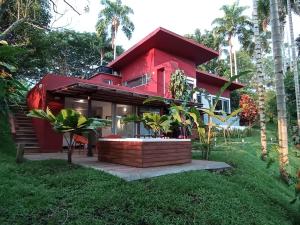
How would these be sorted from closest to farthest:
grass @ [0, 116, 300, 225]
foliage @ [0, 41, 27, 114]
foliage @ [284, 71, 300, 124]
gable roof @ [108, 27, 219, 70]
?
foliage @ [0, 41, 27, 114]
grass @ [0, 116, 300, 225]
gable roof @ [108, 27, 219, 70]
foliage @ [284, 71, 300, 124]

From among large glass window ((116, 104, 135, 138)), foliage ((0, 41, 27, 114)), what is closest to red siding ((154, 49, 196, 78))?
large glass window ((116, 104, 135, 138))

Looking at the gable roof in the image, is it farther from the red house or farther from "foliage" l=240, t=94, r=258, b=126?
"foliage" l=240, t=94, r=258, b=126

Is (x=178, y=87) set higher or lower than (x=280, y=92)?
higher

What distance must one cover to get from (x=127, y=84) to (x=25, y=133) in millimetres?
9081

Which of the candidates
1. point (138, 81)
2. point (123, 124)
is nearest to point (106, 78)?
point (138, 81)

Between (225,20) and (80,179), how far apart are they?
31.2 metres

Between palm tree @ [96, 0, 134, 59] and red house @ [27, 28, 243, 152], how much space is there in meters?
14.2

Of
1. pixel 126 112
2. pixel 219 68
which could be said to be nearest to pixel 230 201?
pixel 126 112

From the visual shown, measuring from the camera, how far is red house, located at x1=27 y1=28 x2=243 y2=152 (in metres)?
11.3

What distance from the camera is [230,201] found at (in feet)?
17.2

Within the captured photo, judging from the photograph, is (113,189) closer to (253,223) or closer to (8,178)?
(8,178)

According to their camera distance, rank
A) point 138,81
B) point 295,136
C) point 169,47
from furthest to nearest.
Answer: point 138,81 < point 169,47 < point 295,136

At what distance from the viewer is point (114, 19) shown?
32.5 m

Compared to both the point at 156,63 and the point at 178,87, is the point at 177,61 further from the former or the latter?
the point at 178,87
